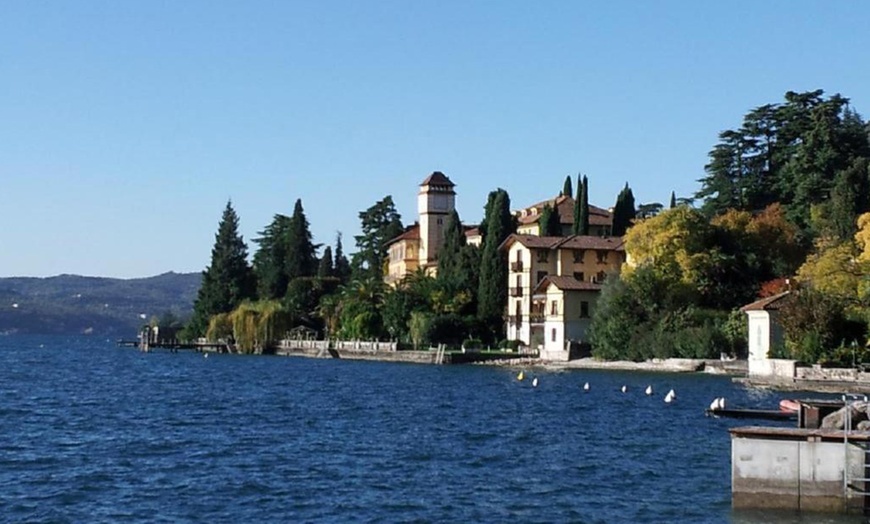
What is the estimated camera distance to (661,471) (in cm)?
3294

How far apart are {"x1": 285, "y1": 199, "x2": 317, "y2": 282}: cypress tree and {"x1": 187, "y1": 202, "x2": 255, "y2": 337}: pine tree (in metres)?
6.14

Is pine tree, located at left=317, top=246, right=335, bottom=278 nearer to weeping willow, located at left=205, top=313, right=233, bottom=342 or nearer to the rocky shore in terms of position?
weeping willow, located at left=205, top=313, right=233, bottom=342

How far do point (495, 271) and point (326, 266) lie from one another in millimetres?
44752

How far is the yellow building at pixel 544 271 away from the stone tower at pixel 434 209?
26.1 m

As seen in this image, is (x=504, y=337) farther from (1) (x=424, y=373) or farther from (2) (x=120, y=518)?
(2) (x=120, y=518)

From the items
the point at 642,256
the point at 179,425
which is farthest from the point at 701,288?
the point at 179,425

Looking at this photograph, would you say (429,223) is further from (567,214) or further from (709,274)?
(709,274)

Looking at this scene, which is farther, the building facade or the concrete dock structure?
the building facade

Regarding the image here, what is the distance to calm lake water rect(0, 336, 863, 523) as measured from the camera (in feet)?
90.8

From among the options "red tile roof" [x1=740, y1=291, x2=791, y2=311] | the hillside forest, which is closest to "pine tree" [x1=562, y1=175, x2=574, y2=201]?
the hillside forest

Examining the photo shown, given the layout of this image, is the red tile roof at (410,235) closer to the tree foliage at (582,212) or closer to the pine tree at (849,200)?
the tree foliage at (582,212)

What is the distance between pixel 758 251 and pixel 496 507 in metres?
65.7

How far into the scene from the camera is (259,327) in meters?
124

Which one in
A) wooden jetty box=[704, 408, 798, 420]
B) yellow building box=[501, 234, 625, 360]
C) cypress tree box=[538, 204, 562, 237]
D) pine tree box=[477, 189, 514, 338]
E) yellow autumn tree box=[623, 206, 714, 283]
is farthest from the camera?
cypress tree box=[538, 204, 562, 237]
